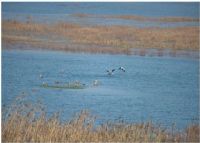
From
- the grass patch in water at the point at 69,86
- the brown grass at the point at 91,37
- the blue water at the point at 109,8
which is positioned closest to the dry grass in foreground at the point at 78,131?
the grass patch in water at the point at 69,86

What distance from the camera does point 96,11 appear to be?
7.70 meters

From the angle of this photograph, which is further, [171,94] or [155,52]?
[155,52]

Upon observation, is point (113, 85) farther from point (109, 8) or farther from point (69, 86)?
point (109, 8)

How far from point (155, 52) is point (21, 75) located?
2.10 metres

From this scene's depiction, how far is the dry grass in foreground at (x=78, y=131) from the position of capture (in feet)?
19.8

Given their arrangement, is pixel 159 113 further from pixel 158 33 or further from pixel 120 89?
pixel 158 33

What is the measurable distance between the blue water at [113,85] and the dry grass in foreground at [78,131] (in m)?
0.47

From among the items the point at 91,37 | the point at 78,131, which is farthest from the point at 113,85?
the point at 78,131

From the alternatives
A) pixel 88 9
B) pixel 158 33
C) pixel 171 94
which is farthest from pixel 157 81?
pixel 88 9

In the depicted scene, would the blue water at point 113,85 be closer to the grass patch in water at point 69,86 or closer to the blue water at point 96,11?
the grass patch in water at point 69,86

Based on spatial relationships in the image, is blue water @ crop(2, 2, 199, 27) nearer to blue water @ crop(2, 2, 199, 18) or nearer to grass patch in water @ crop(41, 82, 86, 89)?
blue water @ crop(2, 2, 199, 18)

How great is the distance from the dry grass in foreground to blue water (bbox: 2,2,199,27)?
1.75 meters

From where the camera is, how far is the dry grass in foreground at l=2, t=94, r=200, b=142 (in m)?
6.04

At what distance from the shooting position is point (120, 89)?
7.48 metres
